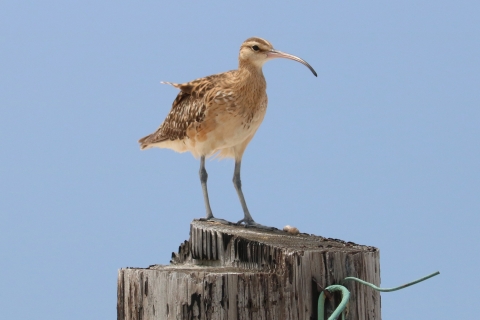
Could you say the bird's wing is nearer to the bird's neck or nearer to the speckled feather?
the speckled feather

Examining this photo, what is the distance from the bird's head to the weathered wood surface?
105 inches

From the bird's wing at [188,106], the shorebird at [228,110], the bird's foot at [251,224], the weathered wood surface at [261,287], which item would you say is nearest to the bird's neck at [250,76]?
the shorebird at [228,110]

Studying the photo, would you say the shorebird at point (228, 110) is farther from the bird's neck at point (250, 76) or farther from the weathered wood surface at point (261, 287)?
the weathered wood surface at point (261, 287)

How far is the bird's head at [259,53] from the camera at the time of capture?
6.93m

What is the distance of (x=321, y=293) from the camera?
4055 millimetres

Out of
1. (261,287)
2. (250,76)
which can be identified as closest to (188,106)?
(250,76)

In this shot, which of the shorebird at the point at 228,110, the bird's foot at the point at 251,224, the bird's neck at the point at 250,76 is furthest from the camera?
the bird's neck at the point at 250,76

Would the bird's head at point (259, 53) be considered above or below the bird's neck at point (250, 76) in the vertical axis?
above

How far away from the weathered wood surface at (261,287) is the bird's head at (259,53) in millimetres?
2678

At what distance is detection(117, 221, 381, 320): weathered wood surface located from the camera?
3938 millimetres

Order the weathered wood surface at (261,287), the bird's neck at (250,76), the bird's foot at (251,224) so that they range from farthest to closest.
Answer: the bird's neck at (250,76)
the bird's foot at (251,224)
the weathered wood surface at (261,287)

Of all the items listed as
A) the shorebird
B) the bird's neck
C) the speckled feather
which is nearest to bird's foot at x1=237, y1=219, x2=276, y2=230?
the shorebird

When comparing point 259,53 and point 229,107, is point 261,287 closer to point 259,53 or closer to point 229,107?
point 229,107

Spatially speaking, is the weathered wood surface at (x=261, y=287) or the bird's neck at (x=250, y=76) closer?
the weathered wood surface at (x=261, y=287)
